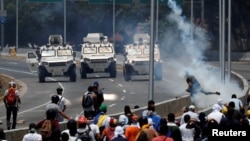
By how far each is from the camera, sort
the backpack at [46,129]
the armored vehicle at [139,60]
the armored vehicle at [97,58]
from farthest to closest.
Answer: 1. the armored vehicle at [97,58]
2. the armored vehicle at [139,60]
3. the backpack at [46,129]

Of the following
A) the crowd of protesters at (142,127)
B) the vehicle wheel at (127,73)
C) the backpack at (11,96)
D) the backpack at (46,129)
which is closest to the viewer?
the crowd of protesters at (142,127)

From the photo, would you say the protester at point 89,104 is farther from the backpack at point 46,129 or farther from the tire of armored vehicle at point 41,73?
the tire of armored vehicle at point 41,73

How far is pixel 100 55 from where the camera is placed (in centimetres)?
5766

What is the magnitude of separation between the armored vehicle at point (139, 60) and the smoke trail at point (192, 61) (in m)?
1.74

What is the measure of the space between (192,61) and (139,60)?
3.52 m

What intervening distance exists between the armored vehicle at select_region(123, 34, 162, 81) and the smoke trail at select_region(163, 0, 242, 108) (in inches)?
68.3

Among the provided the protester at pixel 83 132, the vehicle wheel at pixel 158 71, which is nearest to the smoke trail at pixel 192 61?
the vehicle wheel at pixel 158 71

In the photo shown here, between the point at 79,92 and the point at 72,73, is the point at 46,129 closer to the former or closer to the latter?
the point at 79,92

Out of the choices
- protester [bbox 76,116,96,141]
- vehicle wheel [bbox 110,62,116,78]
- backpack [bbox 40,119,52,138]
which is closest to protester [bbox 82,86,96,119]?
backpack [bbox 40,119,52,138]

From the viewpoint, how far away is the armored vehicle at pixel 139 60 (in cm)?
5559

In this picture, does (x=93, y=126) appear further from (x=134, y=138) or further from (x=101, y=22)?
(x=101, y=22)

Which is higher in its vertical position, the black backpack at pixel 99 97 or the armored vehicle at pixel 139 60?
the armored vehicle at pixel 139 60

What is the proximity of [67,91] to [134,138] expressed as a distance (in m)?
33.1

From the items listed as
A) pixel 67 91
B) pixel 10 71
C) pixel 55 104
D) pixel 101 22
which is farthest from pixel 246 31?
pixel 55 104
